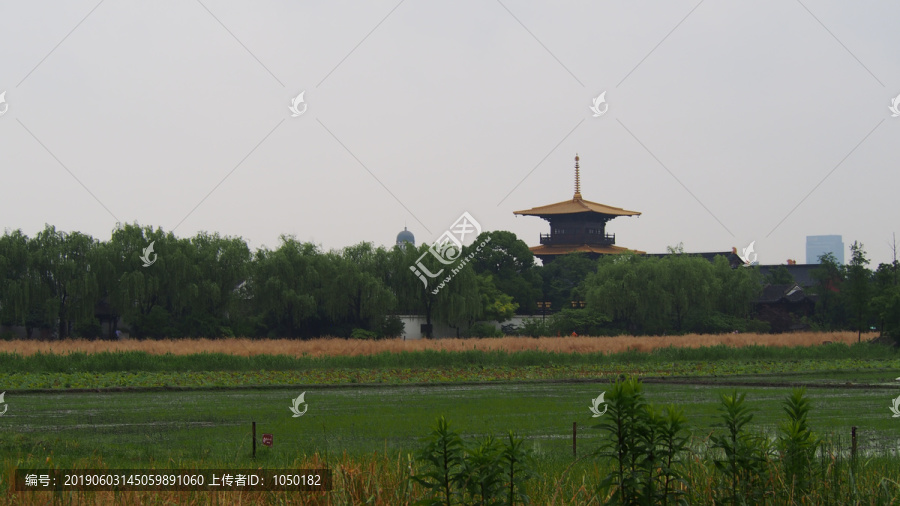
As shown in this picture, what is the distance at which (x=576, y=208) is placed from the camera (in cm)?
10019

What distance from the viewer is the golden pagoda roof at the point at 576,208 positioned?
326 feet

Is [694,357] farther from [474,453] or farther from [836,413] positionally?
[474,453]

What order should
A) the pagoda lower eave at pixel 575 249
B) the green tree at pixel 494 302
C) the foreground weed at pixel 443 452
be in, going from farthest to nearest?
the pagoda lower eave at pixel 575 249, the green tree at pixel 494 302, the foreground weed at pixel 443 452

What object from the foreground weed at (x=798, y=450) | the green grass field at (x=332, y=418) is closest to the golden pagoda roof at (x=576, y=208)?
the green grass field at (x=332, y=418)

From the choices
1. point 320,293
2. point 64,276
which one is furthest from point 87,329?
point 320,293

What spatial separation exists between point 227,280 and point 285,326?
4844mm

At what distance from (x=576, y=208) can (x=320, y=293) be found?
44580 millimetres

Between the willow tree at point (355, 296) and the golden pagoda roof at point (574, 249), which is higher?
the golden pagoda roof at point (574, 249)

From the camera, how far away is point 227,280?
61.9 metres

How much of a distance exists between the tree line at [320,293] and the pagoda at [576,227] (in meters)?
23.0

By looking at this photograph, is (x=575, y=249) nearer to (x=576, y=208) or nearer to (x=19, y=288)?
(x=576, y=208)

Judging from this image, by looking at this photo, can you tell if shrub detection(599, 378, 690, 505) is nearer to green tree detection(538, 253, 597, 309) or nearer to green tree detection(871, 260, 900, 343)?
green tree detection(871, 260, 900, 343)

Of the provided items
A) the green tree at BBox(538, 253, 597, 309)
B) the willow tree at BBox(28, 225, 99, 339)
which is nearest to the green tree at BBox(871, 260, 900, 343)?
the green tree at BBox(538, 253, 597, 309)

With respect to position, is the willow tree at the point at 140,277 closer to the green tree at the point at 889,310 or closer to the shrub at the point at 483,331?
the shrub at the point at 483,331
